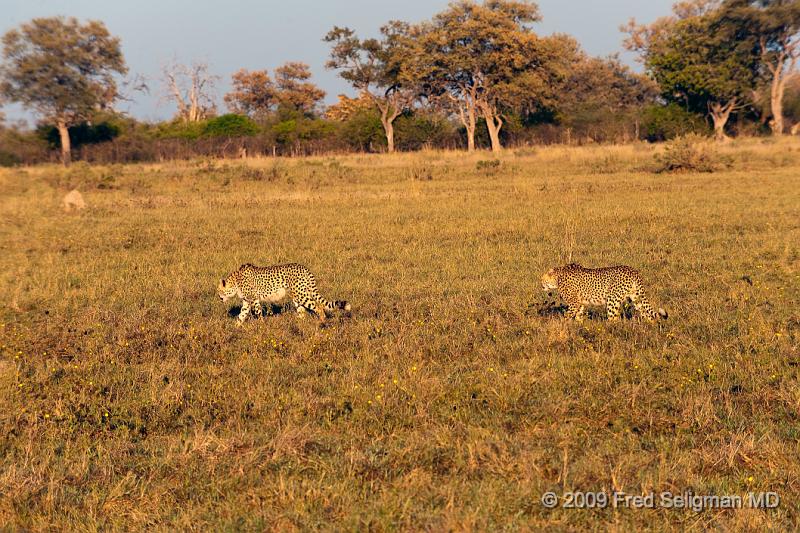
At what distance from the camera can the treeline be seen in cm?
4875

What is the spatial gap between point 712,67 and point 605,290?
156 ft

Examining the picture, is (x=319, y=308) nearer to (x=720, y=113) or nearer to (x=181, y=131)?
(x=181, y=131)

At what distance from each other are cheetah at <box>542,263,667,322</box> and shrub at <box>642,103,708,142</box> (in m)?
43.7

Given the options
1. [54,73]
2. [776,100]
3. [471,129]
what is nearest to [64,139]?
[54,73]

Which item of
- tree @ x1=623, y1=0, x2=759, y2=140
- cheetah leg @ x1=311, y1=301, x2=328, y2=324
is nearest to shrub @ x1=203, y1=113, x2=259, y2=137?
tree @ x1=623, y1=0, x2=759, y2=140

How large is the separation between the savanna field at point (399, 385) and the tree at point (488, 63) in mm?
35354

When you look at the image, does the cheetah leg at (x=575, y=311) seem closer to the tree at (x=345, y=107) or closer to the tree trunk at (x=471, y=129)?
the tree trunk at (x=471, y=129)

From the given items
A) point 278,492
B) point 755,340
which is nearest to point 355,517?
point 278,492

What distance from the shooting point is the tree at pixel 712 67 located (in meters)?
48.6

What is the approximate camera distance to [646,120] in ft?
164

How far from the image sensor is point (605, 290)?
8.20m

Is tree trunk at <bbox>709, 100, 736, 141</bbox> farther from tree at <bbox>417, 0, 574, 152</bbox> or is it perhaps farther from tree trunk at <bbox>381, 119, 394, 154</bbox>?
tree trunk at <bbox>381, 119, 394, 154</bbox>

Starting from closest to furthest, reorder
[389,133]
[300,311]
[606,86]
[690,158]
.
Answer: [300,311], [690,158], [389,133], [606,86]

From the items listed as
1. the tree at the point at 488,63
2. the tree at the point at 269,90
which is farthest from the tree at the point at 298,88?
the tree at the point at 488,63
